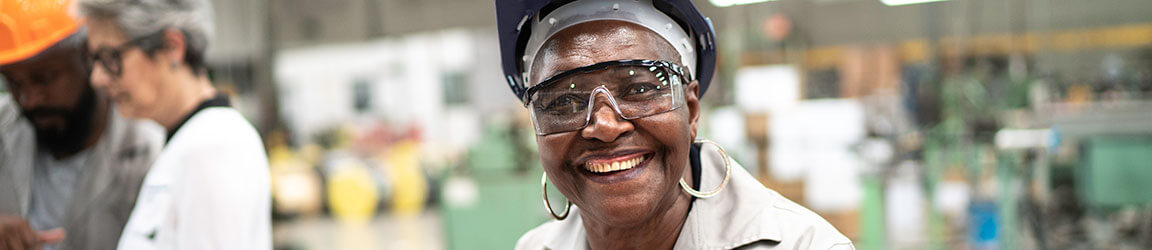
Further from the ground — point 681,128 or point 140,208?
point 681,128

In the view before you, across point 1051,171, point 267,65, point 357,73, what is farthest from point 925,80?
point 357,73

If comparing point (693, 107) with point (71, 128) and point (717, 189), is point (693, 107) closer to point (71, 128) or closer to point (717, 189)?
point (717, 189)

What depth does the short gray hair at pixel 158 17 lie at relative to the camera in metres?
1.80

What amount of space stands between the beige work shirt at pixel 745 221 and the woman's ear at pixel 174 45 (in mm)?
1212

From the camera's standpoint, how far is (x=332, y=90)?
1463cm

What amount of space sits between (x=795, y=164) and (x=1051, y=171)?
2.24 metres

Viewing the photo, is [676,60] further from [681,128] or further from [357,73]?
[357,73]

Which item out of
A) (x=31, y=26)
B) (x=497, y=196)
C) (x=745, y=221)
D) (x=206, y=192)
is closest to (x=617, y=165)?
(x=745, y=221)

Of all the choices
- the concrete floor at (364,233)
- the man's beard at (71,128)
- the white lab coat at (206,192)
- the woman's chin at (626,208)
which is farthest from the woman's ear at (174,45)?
the concrete floor at (364,233)

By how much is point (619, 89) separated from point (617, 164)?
10 centimetres

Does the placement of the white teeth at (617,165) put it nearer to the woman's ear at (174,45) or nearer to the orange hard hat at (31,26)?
the woman's ear at (174,45)

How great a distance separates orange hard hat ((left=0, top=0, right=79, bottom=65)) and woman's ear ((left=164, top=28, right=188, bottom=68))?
0.23 m

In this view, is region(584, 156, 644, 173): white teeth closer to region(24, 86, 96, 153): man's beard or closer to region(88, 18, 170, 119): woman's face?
region(88, 18, 170, 119): woman's face

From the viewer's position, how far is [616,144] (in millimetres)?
1124
